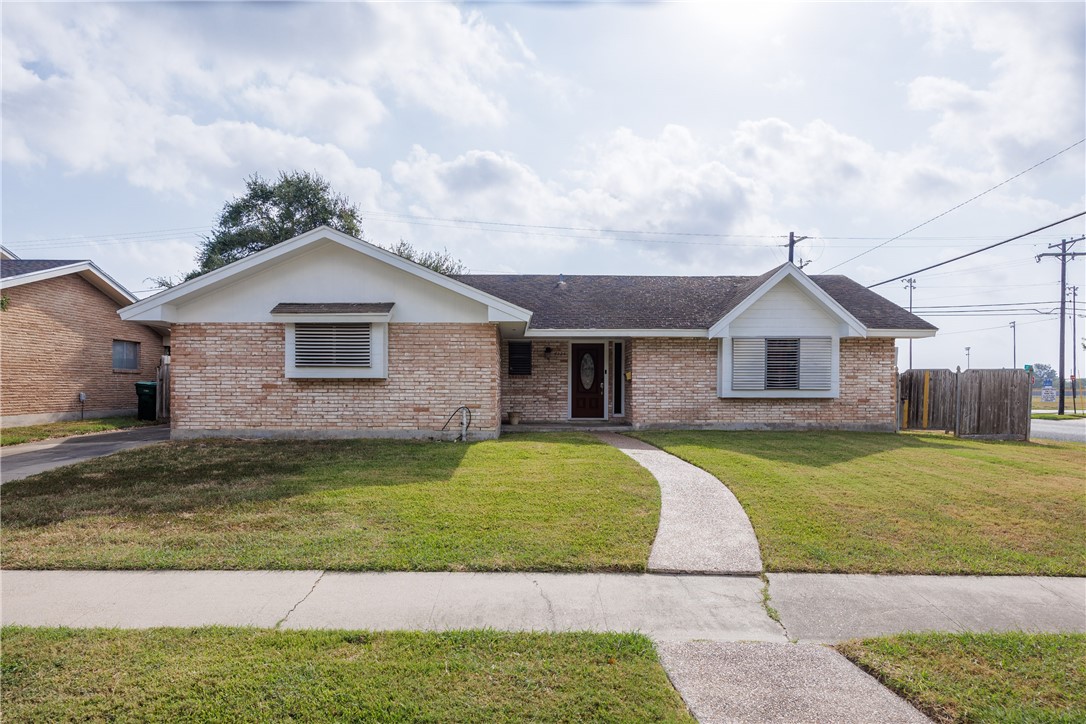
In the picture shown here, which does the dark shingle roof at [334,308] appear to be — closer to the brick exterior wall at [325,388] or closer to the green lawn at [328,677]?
the brick exterior wall at [325,388]

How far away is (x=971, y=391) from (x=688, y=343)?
773cm

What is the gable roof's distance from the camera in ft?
45.6

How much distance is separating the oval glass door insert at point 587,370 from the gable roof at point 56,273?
14.8 meters

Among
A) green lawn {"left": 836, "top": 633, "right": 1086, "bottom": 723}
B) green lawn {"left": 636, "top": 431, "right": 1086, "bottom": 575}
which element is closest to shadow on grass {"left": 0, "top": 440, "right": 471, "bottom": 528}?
green lawn {"left": 636, "top": 431, "right": 1086, "bottom": 575}

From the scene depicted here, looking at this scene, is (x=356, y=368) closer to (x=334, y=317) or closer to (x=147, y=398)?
(x=334, y=317)

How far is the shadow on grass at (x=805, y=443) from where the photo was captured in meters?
9.64

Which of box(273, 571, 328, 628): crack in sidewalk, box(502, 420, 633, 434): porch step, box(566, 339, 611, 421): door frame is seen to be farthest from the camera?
box(566, 339, 611, 421): door frame

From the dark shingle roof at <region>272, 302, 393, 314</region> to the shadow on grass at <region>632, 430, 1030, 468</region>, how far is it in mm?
6356

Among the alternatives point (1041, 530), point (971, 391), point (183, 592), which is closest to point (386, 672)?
point (183, 592)

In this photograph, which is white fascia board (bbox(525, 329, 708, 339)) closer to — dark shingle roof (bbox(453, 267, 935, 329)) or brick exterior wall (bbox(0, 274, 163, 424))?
dark shingle roof (bbox(453, 267, 935, 329))

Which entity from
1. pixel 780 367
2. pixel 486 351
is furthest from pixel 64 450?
pixel 780 367

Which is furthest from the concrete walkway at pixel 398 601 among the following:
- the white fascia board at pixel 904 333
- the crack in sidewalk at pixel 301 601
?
the white fascia board at pixel 904 333

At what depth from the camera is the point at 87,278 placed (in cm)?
1653

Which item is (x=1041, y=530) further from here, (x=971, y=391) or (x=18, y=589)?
(x=971, y=391)
